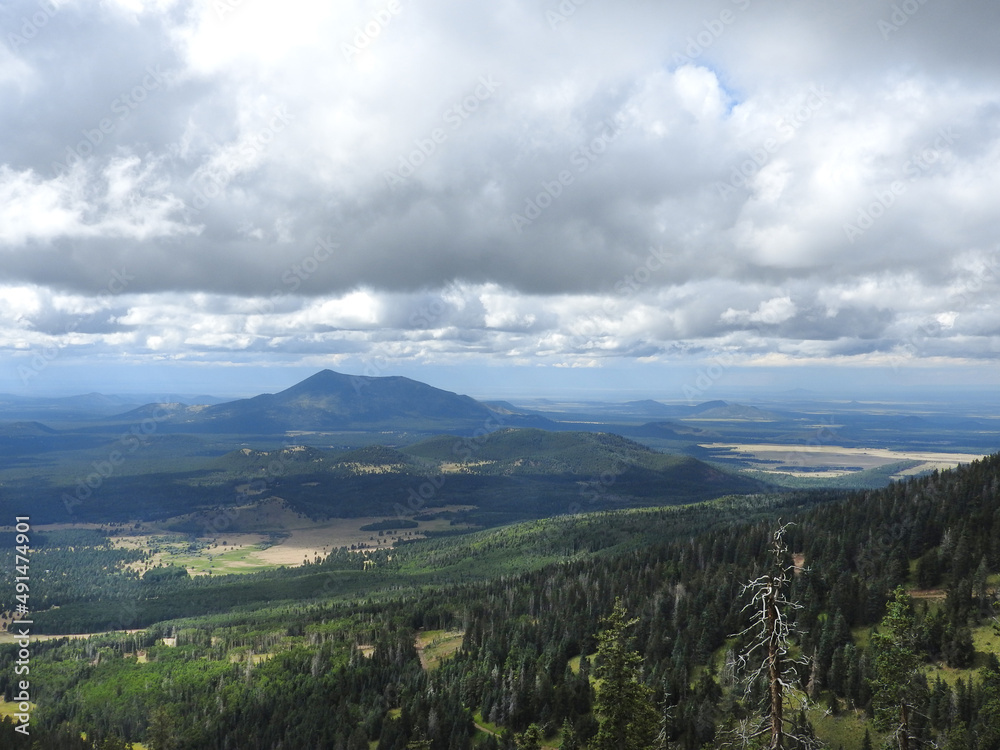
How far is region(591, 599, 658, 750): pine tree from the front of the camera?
51344 mm

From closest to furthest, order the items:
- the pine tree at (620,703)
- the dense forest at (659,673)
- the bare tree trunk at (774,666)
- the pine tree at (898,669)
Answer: the bare tree trunk at (774,666)
the pine tree at (620,703)
the pine tree at (898,669)
the dense forest at (659,673)

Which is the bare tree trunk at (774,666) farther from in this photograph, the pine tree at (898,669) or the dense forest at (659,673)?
the dense forest at (659,673)

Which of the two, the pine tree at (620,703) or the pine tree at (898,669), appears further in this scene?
the pine tree at (898,669)

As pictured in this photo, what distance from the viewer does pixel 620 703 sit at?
5159 cm

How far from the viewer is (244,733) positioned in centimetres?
15512

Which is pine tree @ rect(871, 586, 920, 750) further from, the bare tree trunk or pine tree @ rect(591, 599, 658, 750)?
the bare tree trunk

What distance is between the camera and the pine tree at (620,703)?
2021 inches

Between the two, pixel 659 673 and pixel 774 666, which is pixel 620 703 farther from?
pixel 659 673

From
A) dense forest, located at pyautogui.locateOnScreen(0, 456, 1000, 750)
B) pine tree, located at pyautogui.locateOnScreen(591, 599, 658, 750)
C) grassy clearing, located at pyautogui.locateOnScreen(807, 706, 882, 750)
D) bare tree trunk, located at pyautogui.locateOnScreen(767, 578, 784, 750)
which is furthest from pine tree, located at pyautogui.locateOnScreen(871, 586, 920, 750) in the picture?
grassy clearing, located at pyautogui.locateOnScreen(807, 706, 882, 750)

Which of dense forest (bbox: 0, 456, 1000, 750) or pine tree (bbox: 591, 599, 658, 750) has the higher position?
pine tree (bbox: 591, 599, 658, 750)

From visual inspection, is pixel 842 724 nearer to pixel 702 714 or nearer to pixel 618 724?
pixel 702 714

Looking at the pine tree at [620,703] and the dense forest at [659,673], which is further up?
the pine tree at [620,703]

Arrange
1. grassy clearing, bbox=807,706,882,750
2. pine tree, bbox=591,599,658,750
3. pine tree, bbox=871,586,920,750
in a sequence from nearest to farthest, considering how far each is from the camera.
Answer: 1. pine tree, bbox=591,599,658,750
2. pine tree, bbox=871,586,920,750
3. grassy clearing, bbox=807,706,882,750

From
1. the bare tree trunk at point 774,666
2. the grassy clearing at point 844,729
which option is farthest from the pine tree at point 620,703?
the grassy clearing at point 844,729
